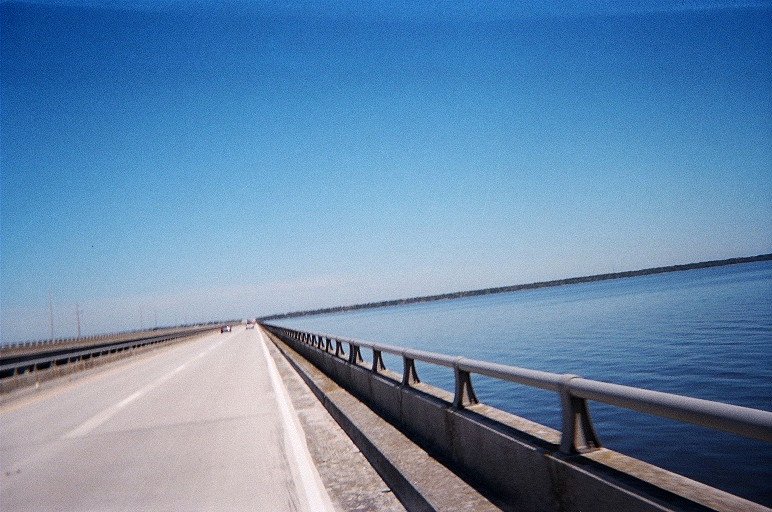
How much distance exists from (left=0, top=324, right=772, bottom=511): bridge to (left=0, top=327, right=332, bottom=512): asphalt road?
0.03 metres

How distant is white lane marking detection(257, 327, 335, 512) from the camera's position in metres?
5.18

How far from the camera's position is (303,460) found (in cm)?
674

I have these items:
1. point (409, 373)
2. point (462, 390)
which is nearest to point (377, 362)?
point (409, 373)

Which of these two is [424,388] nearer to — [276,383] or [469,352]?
[276,383]

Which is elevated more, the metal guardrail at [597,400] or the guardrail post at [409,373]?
the metal guardrail at [597,400]

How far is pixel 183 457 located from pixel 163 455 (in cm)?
44

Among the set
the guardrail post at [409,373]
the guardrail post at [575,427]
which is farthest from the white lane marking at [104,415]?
the guardrail post at [575,427]

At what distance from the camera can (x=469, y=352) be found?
3194cm

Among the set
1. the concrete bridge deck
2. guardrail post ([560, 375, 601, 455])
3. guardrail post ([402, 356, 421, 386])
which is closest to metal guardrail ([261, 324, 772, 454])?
guardrail post ([560, 375, 601, 455])

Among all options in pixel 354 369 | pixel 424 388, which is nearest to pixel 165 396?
pixel 354 369

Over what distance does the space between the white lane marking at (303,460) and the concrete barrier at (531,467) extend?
3.96 feet

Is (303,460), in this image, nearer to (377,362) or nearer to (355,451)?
(355,451)

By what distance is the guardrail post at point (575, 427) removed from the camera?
343cm

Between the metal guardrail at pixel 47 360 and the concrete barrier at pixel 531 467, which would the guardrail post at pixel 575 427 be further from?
the metal guardrail at pixel 47 360
